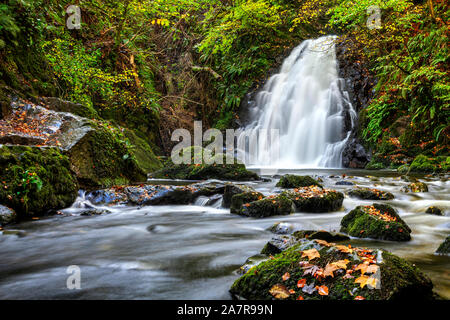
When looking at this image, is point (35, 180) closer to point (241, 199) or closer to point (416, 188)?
point (241, 199)

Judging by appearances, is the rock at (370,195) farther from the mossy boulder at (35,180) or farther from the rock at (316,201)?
the mossy boulder at (35,180)

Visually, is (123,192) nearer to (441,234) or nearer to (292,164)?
(441,234)

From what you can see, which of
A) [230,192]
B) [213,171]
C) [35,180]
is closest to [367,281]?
[230,192]

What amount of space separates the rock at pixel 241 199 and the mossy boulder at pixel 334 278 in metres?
3.02

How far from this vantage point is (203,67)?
2033cm

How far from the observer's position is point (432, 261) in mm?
2803

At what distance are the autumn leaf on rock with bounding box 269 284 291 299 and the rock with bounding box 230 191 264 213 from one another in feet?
10.6

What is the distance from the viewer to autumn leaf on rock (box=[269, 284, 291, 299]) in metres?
1.88

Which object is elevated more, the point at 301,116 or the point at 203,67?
the point at 203,67

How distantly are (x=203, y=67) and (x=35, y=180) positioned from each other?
17.2m

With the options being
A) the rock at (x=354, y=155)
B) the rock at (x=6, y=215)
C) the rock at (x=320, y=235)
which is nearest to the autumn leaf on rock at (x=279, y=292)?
the rock at (x=320, y=235)
